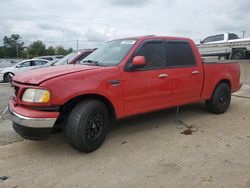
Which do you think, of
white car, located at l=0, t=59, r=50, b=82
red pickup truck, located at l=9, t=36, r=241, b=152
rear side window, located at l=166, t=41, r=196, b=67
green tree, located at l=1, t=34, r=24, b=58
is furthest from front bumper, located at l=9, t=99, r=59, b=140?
green tree, located at l=1, t=34, r=24, b=58

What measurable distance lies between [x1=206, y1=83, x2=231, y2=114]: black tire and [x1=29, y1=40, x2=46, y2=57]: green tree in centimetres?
6571

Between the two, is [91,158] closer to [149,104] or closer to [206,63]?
[149,104]

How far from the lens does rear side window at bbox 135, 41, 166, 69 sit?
172 inches

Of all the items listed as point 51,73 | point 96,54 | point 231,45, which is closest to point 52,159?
point 51,73

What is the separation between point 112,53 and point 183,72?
1.49 m

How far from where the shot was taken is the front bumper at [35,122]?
3.25m

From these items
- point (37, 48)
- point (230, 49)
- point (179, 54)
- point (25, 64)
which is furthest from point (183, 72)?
point (37, 48)

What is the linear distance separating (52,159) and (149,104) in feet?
6.21

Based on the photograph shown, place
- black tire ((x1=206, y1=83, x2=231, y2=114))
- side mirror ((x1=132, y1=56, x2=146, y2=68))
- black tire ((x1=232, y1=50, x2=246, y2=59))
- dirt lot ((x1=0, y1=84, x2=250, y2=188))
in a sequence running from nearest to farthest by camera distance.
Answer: dirt lot ((x1=0, y1=84, x2=250, y2=188)) < side mirror ((x1=132, y1=56, x2=146, y2=68)) < black tire ((x1=206, y1=83, x2=231, y2=114)) < black tire ((x1=232, y1=50, x2=246, y2=59))

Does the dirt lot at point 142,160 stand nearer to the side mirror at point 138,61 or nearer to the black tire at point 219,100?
the black tire at point 219,100

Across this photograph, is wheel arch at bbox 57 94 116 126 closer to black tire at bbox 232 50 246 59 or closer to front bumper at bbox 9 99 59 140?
front bumper at bbox 9 99 59 140

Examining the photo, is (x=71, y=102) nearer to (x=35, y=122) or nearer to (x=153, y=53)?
(x=35, y=122)

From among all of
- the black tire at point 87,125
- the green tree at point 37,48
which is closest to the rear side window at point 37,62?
the black tire at point 87,125

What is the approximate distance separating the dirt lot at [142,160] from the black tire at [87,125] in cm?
18
